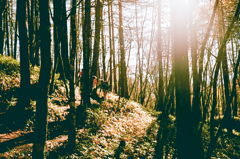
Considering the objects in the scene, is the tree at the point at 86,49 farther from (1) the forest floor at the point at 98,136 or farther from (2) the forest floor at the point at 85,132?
(1) the forest floor at the point at 98,136

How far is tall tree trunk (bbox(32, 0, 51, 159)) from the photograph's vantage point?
3.18 m

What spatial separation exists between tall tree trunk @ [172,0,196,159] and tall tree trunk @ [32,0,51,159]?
11.4 feet

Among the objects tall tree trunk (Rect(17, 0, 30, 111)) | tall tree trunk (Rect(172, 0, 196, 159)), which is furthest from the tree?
tall tree trunk (Rect(172, 0, 196, 159))

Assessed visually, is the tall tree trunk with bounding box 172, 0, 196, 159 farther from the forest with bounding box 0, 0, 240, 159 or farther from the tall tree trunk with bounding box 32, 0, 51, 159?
the tall tree trunk with bounding box 32, 0, 51, 159

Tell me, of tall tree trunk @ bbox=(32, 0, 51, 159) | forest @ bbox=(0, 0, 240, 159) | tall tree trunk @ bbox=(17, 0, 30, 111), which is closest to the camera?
tall tree trunk @ bbox=(32, 0, 51, 159)

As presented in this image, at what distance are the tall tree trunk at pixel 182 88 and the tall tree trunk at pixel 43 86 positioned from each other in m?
3.49

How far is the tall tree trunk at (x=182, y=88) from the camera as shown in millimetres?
4234

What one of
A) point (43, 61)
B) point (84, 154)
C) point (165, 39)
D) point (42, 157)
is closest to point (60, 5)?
point (43, 61)

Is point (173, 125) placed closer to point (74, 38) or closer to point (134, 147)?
point (134, 147)

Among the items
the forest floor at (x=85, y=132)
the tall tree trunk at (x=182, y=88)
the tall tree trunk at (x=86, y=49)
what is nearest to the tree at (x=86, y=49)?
the tall tree trunk at (x=86, y=49)

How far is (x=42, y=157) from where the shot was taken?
3203 millimetres

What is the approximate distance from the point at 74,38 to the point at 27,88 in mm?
2837

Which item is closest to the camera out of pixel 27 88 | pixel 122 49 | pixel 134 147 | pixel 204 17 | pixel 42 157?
pixel 42 157

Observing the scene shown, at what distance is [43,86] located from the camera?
3.24 metres
